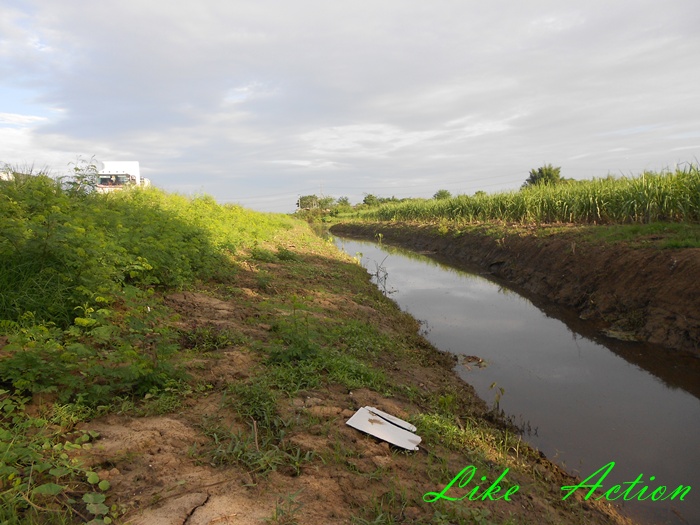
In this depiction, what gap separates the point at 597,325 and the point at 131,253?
808 cm

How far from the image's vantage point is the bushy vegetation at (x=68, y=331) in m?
2.25

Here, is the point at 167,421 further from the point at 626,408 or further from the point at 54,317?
the point at 626,408

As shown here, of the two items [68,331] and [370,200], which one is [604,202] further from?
[370,200]

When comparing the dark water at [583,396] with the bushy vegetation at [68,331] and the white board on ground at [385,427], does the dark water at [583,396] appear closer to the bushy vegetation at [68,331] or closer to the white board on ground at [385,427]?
the white board on ground at [385,427]

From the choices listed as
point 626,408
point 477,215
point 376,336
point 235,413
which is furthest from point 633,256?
point 477,215

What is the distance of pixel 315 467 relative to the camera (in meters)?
2.77

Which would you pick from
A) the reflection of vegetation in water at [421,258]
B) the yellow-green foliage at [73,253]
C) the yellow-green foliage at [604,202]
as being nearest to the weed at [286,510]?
the yellow-green foliage at [73,253]

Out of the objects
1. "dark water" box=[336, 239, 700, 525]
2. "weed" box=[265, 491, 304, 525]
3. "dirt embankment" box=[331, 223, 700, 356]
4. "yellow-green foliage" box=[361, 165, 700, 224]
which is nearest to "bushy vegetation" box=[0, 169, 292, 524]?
"weed" box=[265, 491, 304, 525]

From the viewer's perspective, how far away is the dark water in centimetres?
390

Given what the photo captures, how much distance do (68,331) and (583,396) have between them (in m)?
5.58

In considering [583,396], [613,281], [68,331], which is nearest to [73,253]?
[68,331]

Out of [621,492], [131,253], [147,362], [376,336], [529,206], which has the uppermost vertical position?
[529,206]

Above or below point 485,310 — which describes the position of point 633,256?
above

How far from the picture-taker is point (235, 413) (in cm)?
325
